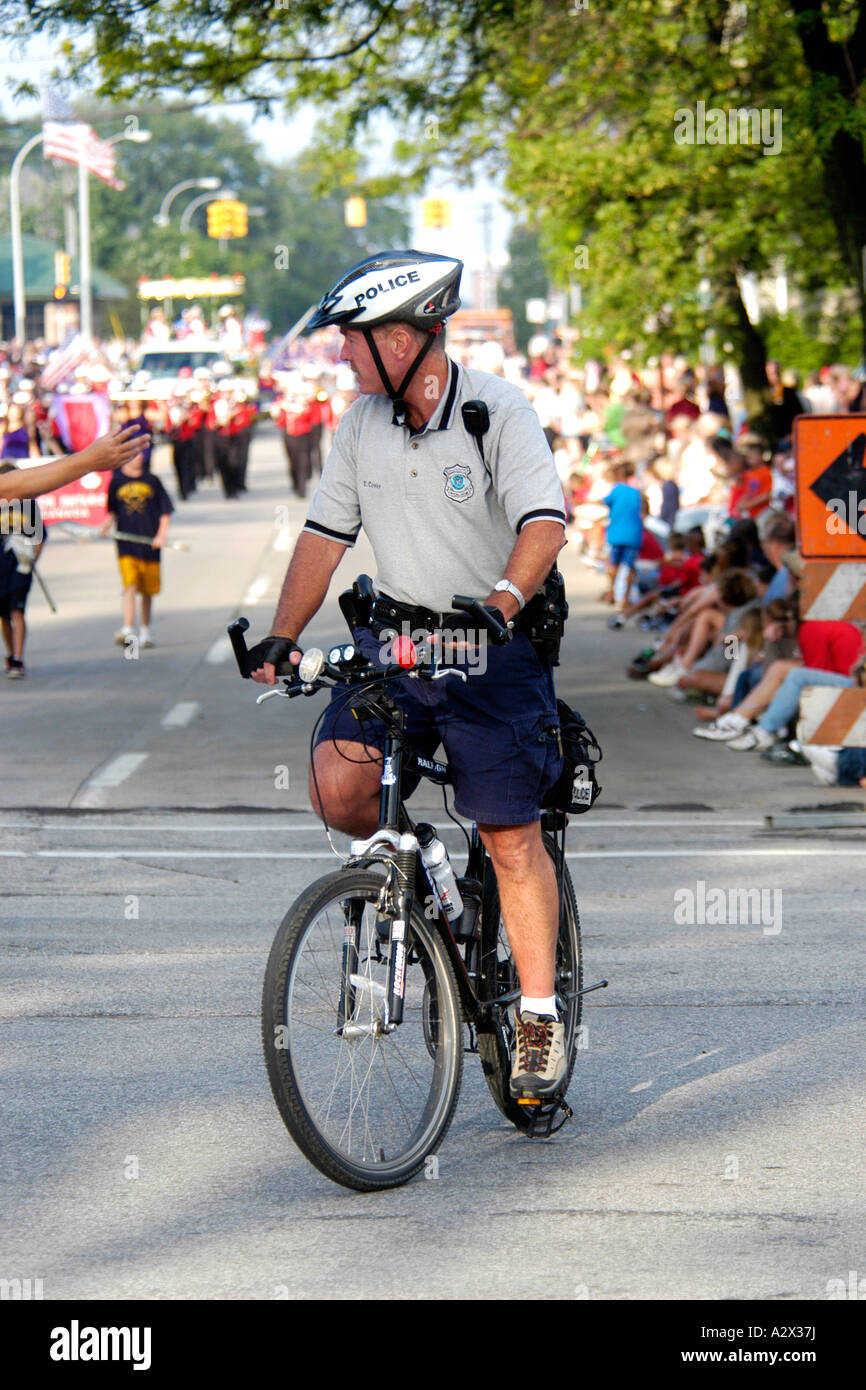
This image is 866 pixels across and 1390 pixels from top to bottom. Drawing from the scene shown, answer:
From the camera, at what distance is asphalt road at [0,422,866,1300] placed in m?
4.25

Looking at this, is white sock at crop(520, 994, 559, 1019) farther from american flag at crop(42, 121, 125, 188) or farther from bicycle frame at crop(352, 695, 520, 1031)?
american flag at crop(42, 121, 125, 188)

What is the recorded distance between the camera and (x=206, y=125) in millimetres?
130375

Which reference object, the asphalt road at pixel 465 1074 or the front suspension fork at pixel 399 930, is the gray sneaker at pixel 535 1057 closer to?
the asphalt road at pixel 465 1074

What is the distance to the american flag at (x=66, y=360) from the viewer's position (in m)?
37.5

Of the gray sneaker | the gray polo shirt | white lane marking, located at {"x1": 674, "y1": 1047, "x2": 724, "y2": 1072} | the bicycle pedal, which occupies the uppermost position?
the gray polo shirt

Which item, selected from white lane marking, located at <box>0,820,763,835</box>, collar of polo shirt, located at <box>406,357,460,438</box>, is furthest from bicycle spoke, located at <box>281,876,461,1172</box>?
white lane marking, located at <box>0,820,763,835</box>

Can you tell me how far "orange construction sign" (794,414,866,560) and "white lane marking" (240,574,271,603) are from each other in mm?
10007

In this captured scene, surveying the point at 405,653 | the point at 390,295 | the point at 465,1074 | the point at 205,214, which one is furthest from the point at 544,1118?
the point at 205,214

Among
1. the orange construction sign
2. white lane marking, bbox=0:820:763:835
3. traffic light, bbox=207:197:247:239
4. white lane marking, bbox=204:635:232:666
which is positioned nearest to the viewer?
white lane marking, bbox=0:820:763:835

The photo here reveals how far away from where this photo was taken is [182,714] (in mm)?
14031

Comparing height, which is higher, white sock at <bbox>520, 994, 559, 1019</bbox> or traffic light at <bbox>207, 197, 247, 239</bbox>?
traffic light at <bbox>207, 197, 247, 239</bbox>

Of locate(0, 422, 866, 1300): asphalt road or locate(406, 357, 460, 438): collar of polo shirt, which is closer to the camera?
locate(0, 422, 866, 1300): asphalt road

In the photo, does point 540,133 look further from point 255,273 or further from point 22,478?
point 255,273

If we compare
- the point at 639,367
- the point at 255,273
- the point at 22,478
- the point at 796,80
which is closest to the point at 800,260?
the point at 639,367
